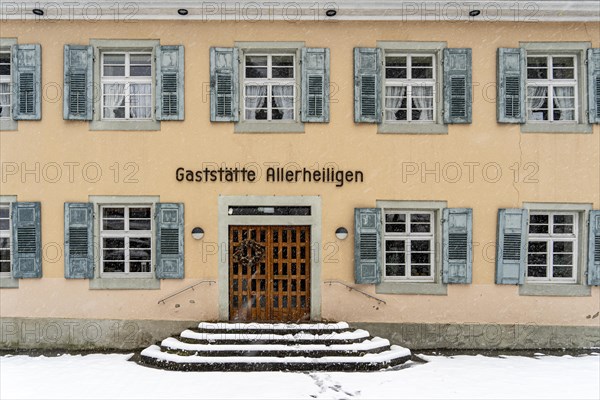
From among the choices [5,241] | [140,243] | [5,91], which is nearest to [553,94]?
[140,243]

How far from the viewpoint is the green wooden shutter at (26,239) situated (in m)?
9.48

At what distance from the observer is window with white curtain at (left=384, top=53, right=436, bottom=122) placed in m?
9.88

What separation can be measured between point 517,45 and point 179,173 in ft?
22.0

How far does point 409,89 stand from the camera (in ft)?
32.4

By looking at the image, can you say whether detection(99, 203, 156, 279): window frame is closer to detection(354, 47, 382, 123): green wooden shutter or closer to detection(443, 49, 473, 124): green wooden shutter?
detection(354, 47, 382, 123): green wooden shutter

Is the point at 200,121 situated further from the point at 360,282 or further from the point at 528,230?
the point at 528,230

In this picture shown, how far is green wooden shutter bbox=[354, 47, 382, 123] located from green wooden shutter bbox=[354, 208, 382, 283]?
5.71ft

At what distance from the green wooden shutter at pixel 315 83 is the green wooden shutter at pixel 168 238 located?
9.63ft

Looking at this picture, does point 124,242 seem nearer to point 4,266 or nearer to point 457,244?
point 4,266

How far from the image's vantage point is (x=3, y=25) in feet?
31.6

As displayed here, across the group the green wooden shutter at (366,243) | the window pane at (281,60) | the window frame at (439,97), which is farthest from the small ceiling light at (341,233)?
the window pane at (281,60)

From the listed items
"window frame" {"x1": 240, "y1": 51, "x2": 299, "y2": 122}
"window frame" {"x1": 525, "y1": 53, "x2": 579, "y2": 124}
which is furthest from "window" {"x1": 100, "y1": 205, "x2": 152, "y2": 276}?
"window frame" {"x1": 525, "y1": 53, "x2": 579, "y2": 124}

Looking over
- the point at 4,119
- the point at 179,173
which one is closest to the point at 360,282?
the point at 179,173

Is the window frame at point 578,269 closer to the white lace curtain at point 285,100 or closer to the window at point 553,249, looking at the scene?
the window at point 553,249
